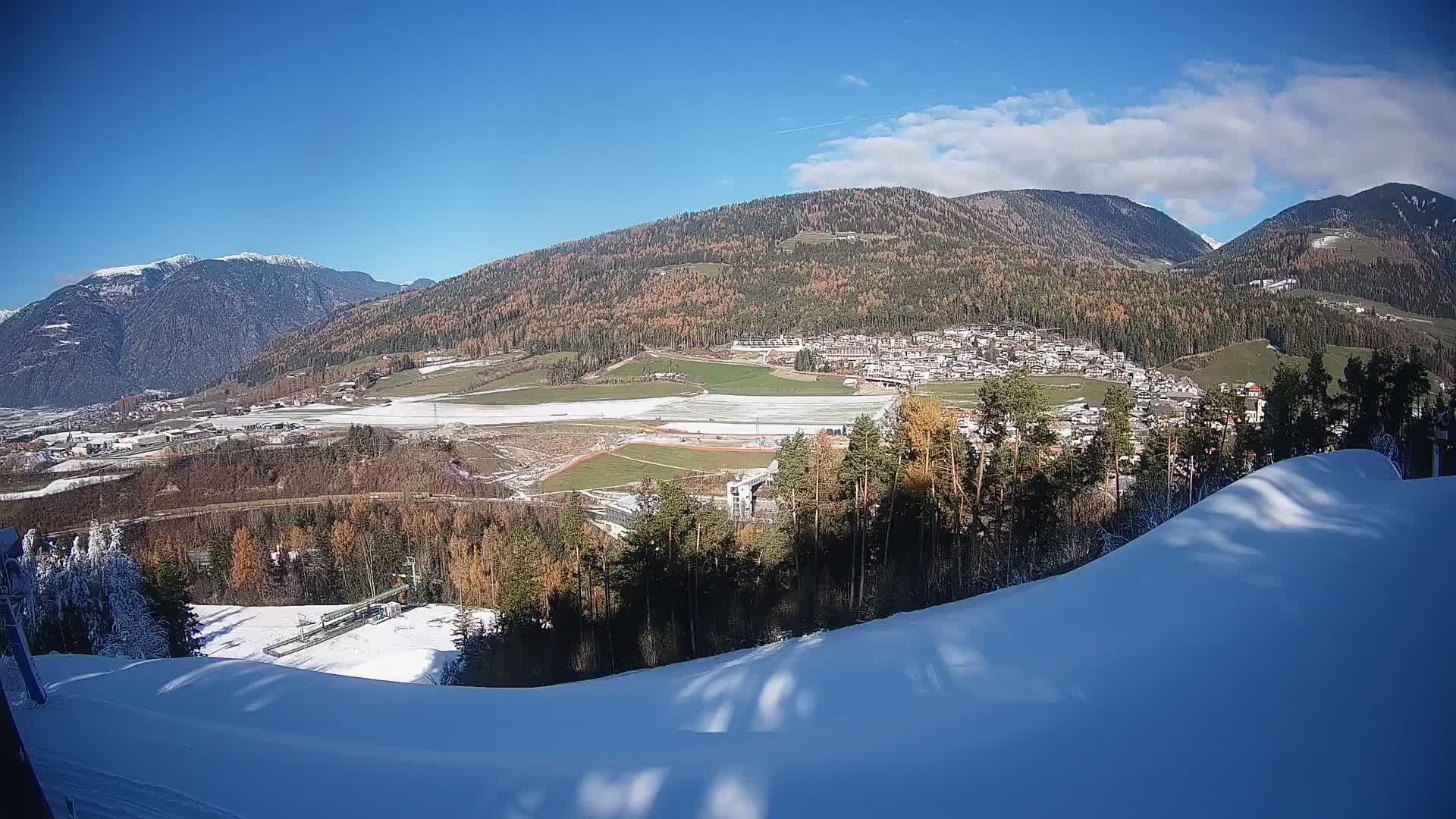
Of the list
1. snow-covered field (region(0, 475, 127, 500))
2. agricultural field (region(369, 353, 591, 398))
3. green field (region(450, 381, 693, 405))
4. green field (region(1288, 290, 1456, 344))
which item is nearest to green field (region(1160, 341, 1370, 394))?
green field (region(1288, 290, 1456, 344))

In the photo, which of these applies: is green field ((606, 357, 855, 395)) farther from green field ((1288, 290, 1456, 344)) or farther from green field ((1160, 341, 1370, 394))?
green field ((1288, 290, 1456, 344))

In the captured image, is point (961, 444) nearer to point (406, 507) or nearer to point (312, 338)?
→ point (406, 507)

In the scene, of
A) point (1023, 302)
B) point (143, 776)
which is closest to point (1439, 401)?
point (143, 776)

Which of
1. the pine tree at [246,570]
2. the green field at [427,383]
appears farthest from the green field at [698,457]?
the green field at [427,383]

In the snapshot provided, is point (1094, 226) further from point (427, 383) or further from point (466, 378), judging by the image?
point (427, 383)

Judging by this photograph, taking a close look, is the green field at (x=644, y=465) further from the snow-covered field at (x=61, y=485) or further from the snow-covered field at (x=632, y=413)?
the snow-covered field at (x=61, y=485)

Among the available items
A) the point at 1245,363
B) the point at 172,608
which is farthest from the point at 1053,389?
the point at 172,608
